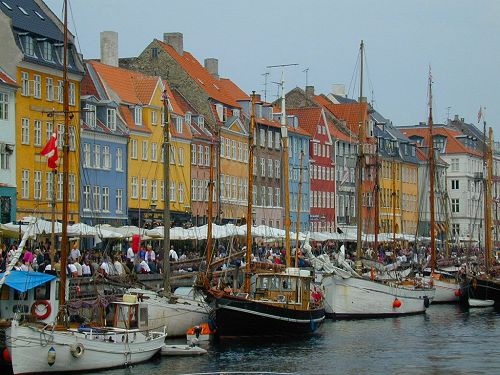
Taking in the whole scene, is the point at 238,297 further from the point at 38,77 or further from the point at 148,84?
the point at 148,84

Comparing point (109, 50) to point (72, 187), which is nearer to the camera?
point (72, 187)

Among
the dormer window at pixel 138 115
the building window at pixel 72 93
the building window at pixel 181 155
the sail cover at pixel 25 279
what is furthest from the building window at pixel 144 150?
the sail cover at pixel 25 279

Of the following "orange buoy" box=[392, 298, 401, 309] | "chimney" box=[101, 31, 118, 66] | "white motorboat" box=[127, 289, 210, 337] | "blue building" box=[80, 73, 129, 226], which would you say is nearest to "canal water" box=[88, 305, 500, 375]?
"white motorboat" box=[127, 289, 210, 337]

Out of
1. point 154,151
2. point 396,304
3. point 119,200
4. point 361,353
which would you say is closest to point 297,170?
point 154,151

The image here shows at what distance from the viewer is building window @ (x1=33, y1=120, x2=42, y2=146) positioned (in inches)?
3049

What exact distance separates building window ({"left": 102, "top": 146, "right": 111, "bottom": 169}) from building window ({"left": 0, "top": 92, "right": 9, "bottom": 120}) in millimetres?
11919

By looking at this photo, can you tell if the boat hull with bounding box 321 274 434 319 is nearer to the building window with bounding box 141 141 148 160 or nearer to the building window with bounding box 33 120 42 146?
the building window with bounding box 33 120 42 146

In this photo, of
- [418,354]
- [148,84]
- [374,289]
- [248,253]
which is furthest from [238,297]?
[148,84]

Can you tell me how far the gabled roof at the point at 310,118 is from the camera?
12400 centimetres

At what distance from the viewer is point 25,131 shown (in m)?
76.5

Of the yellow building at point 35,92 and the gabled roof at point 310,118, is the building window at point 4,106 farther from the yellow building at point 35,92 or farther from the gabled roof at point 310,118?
the gabled roof at point 310,118

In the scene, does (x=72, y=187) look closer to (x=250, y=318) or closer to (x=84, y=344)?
(x=250, y=318)

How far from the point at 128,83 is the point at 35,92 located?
15.4 meters

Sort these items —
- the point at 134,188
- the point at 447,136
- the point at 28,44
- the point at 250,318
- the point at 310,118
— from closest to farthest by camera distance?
1. the point at 250,318
2. the point at 28,44
3. the point at 134,188
4. the point at 310,118
5. the point at 447,136
